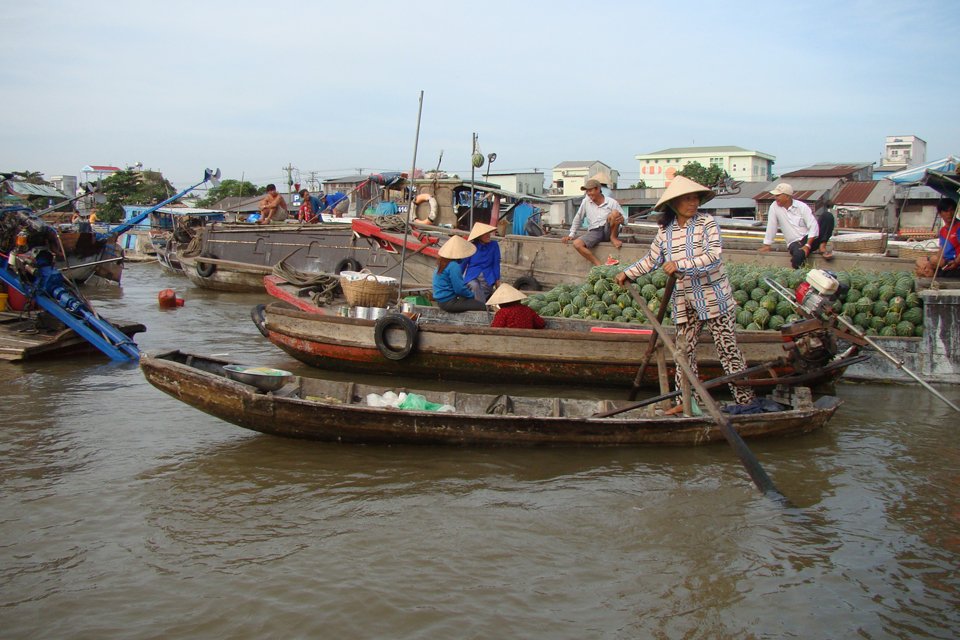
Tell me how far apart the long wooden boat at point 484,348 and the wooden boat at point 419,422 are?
1.28 metres

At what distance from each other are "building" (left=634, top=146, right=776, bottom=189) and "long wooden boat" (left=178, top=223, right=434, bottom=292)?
4515cm

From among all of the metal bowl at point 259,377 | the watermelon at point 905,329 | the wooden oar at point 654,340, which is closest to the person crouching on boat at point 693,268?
the wooden oar at point 654,340

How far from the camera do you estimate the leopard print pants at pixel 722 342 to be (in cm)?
552

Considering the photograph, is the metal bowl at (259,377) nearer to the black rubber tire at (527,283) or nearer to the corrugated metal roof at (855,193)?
the black rubber tire at (527,283)

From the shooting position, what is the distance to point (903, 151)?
52.0 m

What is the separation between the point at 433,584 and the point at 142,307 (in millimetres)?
12648

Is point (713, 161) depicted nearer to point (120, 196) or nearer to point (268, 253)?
point (120, 196)

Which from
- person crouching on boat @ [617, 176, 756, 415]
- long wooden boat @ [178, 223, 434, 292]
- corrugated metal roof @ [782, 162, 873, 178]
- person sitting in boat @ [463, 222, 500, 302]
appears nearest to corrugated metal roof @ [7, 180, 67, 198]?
long wooden boat @ [178, 223, 434, 292]

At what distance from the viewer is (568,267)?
11.4 metres

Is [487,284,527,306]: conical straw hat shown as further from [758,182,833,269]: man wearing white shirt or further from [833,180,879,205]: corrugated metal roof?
[833,180,879,205]: corrugated metal roof

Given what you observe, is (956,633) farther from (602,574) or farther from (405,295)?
(405,295)

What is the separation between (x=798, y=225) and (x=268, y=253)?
11169mm

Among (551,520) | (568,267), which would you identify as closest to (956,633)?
(551,520)

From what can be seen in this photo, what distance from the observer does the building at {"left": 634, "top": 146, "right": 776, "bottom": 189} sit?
5762 cm
